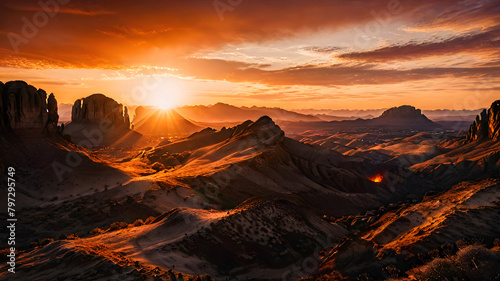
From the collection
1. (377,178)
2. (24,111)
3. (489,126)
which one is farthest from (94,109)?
(489,126)

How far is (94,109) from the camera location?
104250mm

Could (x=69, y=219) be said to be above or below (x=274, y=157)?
below

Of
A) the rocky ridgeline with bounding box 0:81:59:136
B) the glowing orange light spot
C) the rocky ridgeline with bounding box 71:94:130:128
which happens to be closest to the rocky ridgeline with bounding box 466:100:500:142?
the glowing orange light spot

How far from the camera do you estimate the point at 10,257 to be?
18422 millimetres

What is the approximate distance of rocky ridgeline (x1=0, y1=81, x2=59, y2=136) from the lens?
47.2 metres

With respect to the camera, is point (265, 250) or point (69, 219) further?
point (69, 219)

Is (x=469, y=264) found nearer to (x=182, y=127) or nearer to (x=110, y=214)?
(x=110, y=214)

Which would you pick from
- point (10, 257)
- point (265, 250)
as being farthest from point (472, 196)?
point (10, 257)

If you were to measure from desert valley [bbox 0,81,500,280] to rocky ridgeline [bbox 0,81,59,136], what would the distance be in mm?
166

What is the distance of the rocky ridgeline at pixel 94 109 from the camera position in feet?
338

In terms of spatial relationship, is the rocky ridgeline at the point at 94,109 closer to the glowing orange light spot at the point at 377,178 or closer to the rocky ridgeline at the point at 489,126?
the glowing orange light spot at the point at 377,178

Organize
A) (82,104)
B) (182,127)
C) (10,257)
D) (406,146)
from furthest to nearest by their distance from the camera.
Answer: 1. (182,127)
2. (406,146)
3. (82,104)
4. (10,257)

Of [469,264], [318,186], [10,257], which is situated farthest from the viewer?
[318,186]

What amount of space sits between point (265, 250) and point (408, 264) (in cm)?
906
